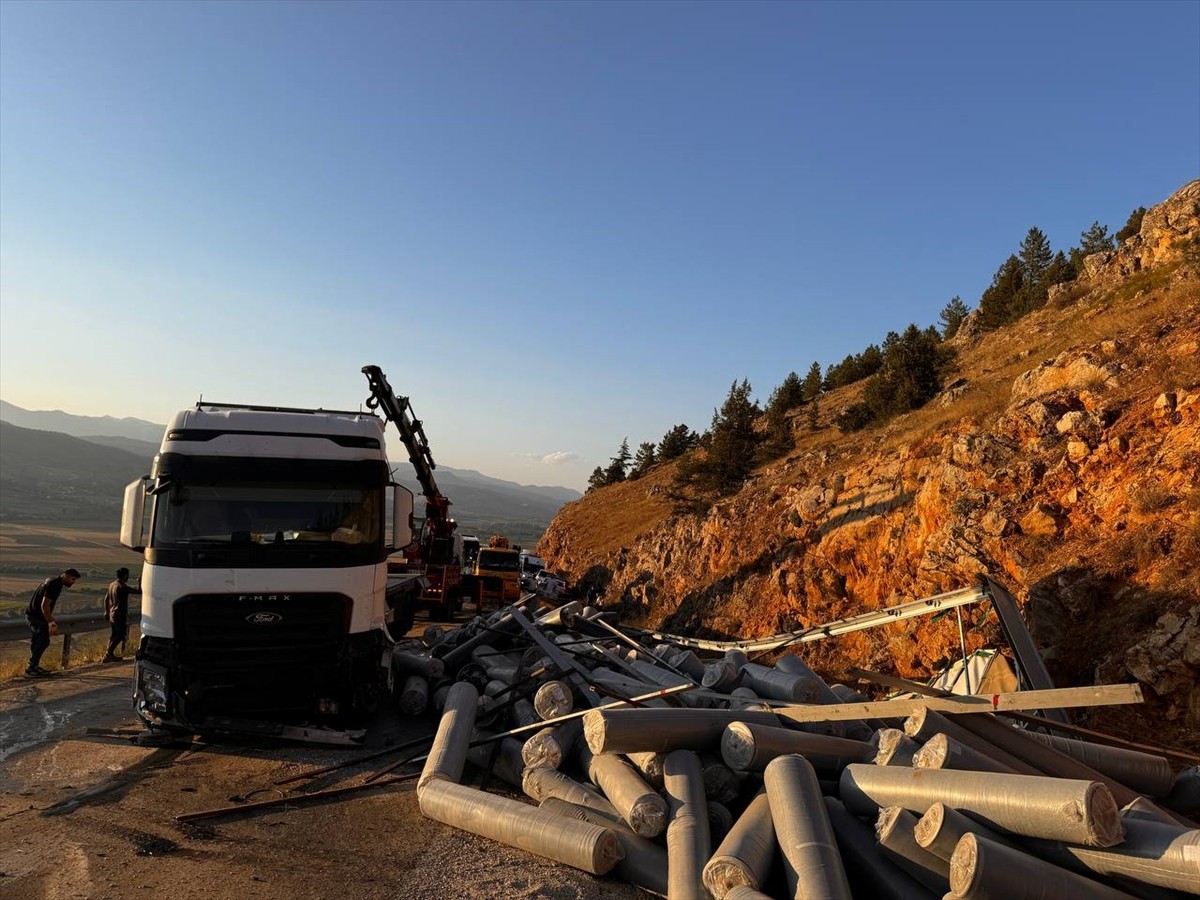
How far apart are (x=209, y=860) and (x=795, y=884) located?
479 cm

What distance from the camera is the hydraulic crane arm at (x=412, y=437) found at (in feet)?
63.6

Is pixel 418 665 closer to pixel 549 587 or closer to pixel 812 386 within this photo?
pixel 549 587

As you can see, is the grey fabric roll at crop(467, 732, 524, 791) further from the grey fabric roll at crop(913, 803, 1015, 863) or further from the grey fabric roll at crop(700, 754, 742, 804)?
the grey fabric roll at crop(913, 803, 1015, 863)

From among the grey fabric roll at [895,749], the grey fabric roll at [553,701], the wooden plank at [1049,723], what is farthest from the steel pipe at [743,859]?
the grey fabric roll at [553,701]

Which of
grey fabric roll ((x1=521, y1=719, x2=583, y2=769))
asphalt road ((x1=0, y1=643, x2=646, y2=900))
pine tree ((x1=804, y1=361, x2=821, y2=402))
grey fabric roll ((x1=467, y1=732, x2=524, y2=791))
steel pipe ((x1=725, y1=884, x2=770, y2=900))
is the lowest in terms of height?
asphalt road ((x1=0, y1=643, x2=646, y2=900))

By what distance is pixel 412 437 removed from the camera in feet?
70.7

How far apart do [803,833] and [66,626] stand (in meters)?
16.2

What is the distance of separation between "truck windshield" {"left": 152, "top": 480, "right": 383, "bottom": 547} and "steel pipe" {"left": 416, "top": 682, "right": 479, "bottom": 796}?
8.08 ft

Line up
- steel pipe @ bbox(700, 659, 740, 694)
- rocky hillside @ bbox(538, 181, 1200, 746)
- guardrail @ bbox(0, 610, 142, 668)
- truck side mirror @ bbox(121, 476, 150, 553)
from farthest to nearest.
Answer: guardrail @ bbox(0, 610, 142, 668) < rocky hillside @ bbox(538, 181, 1200, 746) < steel pipe @ bbox(700, 659, 740, 694) < truck side mirror @ bbox(121, 476, 150, 553)

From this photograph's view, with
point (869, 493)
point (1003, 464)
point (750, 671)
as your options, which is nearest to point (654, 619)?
point (869, 493)

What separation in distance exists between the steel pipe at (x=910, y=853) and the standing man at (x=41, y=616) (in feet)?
47.5

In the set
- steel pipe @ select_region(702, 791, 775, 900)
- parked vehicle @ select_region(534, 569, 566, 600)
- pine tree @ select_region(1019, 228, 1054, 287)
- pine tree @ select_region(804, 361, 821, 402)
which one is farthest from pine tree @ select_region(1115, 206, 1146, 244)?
steel pipe @ select_region(702, 791, 775, 900)

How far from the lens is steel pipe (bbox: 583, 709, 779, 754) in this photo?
614 cm

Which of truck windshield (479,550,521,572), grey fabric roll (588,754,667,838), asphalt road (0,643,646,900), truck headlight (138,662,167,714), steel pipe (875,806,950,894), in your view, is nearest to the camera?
steel pipe (875,806,950,894)
